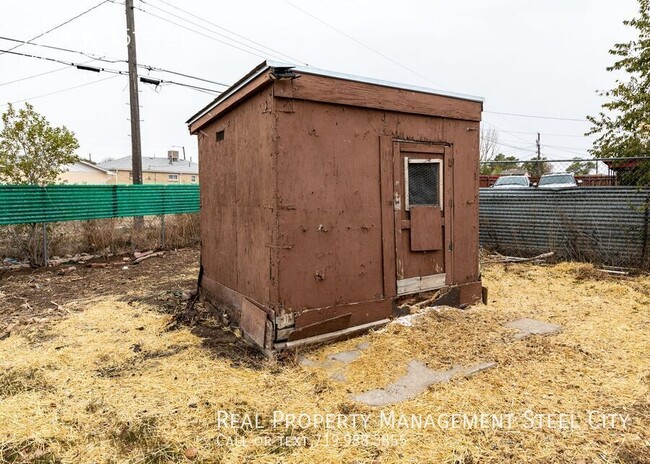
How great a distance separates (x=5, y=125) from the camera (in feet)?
29.6

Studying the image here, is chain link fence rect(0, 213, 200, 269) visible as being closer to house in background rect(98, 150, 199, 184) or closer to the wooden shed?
the wooden shed

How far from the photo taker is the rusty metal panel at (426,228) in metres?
4.94

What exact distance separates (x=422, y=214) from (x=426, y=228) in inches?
7.3

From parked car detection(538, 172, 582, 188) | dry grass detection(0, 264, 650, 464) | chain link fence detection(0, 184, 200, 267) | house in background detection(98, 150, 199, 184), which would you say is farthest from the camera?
house in background detection(98, 150, 199, 184)

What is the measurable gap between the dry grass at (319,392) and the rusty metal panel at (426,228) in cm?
85

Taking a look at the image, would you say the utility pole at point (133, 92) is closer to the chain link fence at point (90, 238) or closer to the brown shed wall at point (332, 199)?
Answer: the chain link fence at point (90, 238)

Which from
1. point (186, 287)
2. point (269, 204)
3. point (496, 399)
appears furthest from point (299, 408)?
point (186, 287)

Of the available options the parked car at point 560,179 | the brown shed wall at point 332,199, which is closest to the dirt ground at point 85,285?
the brown shed wall at point 332,199

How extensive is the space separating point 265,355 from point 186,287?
3.86 metres

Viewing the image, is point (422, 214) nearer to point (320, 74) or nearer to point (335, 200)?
point (335, 200)

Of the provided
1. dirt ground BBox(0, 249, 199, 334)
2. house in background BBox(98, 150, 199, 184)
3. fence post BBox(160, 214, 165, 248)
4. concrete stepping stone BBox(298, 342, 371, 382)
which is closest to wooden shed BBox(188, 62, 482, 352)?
concrete stepping stone BBox(298, 342, 371, 382)

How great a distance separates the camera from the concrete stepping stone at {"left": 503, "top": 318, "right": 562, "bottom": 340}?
459 cm

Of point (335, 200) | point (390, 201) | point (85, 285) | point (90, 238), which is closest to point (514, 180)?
point (390, 201)

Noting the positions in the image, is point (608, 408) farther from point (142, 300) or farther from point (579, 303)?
point (142, 300)
